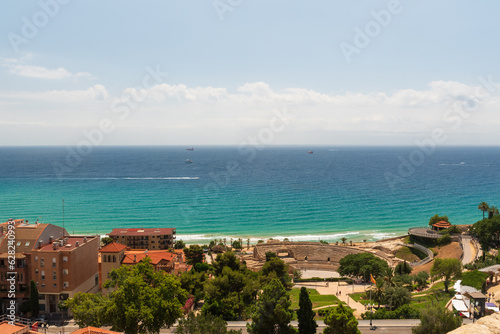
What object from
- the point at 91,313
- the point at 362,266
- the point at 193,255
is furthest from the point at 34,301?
the point at 362,266

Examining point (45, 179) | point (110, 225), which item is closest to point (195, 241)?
point (110, 225)

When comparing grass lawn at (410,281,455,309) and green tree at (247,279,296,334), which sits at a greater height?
green tree at (247,279,296,334)

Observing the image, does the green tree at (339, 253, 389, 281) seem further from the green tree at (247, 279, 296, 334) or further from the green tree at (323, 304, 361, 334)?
the green tree at (247, 279, 296, 334)

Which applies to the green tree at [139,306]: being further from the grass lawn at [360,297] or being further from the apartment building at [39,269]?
the grass lawn at [360,297]

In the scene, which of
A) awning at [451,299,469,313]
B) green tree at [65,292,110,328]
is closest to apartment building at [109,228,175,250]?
green tree at [65,292,110,328]

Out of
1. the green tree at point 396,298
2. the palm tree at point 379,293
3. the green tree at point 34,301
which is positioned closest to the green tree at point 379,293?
the palm tree at point 379,293

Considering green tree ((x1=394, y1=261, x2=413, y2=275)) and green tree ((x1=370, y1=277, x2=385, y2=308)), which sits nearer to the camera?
green tree ((x1=370, y1=277, x2=385, y2=308))

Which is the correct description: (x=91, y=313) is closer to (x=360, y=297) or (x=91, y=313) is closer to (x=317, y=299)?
(x=317, y=299)
